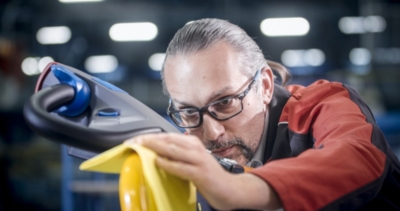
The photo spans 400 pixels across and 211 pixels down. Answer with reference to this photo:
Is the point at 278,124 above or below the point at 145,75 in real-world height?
above

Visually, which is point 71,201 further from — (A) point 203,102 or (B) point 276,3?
(B) point 276,3

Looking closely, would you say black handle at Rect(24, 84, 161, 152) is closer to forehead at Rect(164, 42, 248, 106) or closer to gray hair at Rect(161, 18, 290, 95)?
forehead at Rect(164, 42, 248, 106)

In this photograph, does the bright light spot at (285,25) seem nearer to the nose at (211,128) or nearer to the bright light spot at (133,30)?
the bright light spot at (133,30)

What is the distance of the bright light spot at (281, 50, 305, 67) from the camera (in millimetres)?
17306

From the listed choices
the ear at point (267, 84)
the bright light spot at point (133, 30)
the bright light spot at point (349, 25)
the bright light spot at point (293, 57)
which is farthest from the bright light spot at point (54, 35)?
the ear at point (267, 84)

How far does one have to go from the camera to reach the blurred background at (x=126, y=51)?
632 centimetres

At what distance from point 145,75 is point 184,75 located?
54.3 ft

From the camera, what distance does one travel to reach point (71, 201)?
4777 millimetres

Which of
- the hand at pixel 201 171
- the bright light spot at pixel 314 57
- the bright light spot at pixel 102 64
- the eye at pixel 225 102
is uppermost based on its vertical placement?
the hand at pixel 201 171

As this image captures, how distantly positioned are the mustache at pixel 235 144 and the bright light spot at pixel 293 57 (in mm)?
16085

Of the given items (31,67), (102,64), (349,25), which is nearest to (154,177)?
(31,67)

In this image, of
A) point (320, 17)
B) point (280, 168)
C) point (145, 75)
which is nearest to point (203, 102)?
point (280, 168)

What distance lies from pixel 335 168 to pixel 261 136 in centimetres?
62

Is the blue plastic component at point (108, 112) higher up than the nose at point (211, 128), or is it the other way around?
the blue plastic component at point (108, 112)
